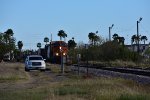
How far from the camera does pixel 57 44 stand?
3223 inches

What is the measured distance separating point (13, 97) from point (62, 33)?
481 feet

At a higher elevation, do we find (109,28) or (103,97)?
(109,28)

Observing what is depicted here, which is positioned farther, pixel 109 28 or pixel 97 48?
pixel 109 28

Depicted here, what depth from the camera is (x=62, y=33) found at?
167250 millimetres

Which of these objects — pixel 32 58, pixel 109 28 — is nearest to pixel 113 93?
pixel 32 58

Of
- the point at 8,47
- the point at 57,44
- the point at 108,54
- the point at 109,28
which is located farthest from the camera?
the point at 8,47

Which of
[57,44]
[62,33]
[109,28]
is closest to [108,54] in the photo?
[109,28]

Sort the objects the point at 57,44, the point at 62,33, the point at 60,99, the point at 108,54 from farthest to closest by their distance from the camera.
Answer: the point at 62,33, the point at 108,54, the point at 57,44, the point at 60,99

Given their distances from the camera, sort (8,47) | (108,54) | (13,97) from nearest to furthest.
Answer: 1. (13,97)
2. (108,54)
3. (8,47)

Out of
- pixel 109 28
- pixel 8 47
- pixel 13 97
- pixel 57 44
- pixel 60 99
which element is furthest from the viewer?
pixel 8 47

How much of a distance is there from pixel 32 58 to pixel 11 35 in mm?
113339

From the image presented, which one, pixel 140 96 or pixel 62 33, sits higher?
pixel 62 33

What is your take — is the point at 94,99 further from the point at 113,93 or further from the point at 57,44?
the point at 57,44

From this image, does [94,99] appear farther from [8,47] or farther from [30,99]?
[8,47]
